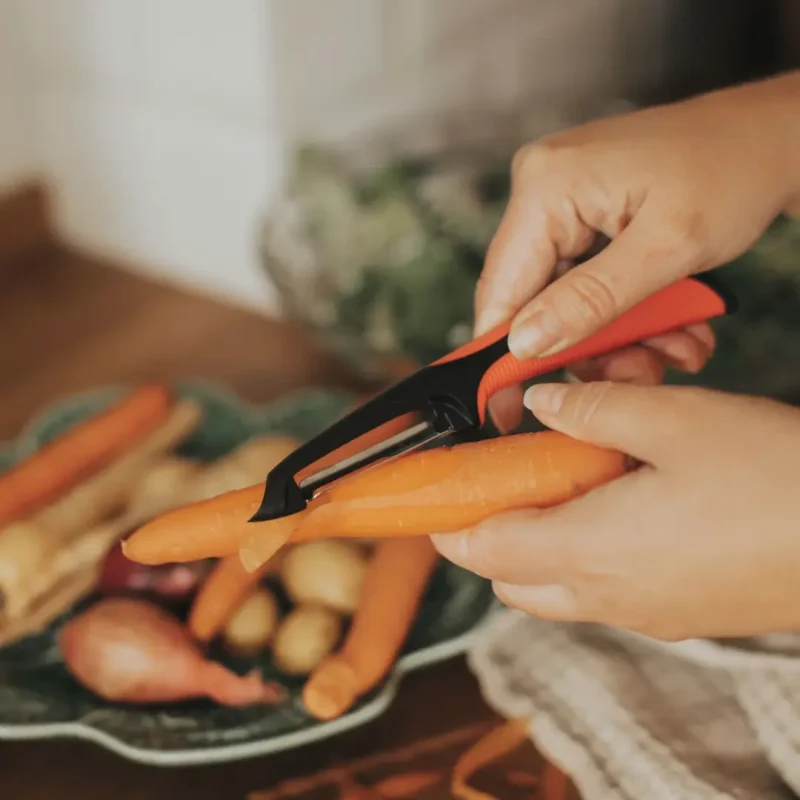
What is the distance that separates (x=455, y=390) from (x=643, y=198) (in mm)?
152

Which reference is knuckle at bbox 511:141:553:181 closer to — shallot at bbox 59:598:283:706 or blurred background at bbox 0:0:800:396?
blurred background at bbox 0:0:800:396

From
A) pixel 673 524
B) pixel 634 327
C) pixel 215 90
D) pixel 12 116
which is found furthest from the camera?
pixel 12 116

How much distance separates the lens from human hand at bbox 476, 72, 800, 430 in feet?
1.66

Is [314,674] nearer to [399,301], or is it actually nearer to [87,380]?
[399,301]

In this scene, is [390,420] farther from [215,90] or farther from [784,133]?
[215,90]

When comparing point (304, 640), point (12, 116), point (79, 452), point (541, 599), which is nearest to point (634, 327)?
point (541, 599)

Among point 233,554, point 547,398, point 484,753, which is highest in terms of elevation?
point 547,398

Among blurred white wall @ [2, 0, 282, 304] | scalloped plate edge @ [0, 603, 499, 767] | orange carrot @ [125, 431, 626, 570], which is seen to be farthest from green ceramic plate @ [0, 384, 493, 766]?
blurred white wall @ [2, 0, 282, 304]

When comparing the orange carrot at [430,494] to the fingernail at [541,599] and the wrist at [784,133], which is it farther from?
the wrist at [784,133]

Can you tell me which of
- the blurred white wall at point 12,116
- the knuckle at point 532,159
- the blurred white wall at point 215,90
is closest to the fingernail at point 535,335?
the knuckle at point 532,159

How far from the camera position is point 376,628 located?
1.84 feet

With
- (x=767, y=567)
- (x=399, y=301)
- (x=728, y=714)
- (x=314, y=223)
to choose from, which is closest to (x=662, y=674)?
(x=728, y=714)

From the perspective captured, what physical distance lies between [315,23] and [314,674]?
59cm

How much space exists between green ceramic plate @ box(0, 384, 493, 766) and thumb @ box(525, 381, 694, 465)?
0.18 m
